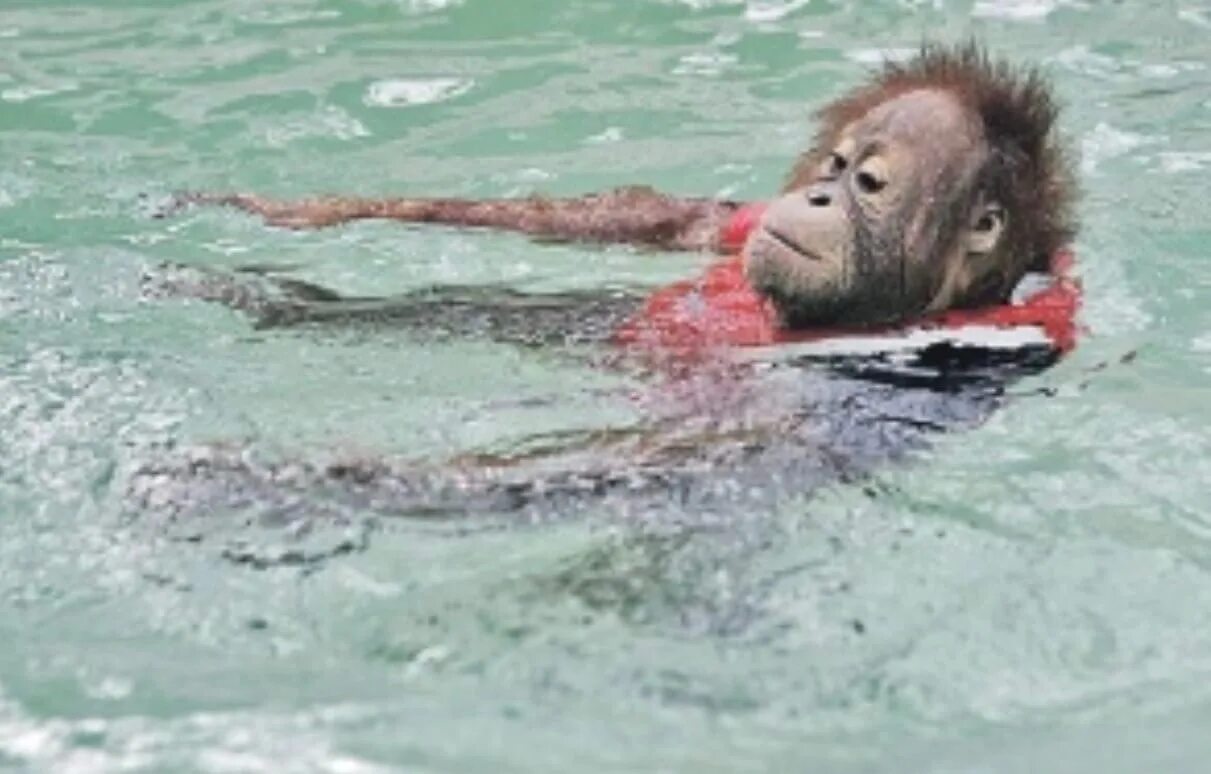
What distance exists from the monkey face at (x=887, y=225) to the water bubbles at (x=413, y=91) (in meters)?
2.89

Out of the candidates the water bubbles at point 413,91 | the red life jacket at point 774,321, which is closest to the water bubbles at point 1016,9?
the water bubbles at point 413,91

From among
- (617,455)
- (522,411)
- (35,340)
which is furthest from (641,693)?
(35,340)

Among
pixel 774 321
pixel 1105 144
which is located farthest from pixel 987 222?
pixel 1105 144

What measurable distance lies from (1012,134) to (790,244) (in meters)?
0.67

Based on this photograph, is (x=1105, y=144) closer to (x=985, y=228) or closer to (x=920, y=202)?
(x=985, y=228)

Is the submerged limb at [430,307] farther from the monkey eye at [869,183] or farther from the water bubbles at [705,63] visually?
the water bubbles at [705,63]

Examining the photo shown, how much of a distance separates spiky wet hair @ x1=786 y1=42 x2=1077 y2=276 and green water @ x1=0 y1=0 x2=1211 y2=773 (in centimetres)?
33

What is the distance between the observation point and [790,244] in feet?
15.2

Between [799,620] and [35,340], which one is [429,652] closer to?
[799,620]

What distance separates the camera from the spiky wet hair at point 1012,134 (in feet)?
16.1

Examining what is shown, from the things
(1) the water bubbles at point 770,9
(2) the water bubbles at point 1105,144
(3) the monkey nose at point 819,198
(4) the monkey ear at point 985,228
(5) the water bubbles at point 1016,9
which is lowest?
(2) the water bubbles at point 1105,144

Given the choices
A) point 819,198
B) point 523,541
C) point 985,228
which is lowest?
point 523,541

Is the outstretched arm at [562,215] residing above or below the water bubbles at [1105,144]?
above

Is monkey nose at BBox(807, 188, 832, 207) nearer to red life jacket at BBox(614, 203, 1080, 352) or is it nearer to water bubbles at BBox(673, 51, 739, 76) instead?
red life jacket at BBox(614, 203, 1080, 352)
